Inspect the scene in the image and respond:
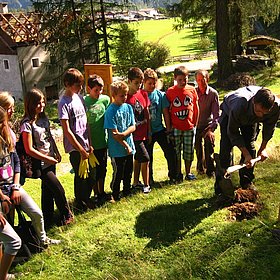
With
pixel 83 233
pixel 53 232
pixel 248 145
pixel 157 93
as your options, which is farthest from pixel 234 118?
pixel 53 232

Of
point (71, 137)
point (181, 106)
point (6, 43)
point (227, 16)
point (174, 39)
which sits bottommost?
point (71, 137)

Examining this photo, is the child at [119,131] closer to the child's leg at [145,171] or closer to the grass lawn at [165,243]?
the child's leg at [145,171]

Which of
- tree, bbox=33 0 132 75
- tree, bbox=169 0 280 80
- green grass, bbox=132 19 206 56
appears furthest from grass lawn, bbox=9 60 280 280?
green grass, bbox=132 19 206 56

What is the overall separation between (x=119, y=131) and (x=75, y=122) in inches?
25.8

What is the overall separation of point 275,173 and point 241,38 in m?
23.5

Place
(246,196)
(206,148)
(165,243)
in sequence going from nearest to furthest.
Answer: (165,243) < (246,196) < (206,148)

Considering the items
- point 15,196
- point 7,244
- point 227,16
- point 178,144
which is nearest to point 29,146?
point 15,196

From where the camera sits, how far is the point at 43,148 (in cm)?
491

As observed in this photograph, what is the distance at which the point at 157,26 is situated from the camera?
93.6m

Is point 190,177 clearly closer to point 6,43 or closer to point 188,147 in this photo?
point 188,147

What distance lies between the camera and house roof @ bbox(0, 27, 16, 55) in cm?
2985

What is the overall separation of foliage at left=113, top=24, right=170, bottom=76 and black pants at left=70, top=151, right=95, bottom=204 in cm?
2385

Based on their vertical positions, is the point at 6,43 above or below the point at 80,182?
above

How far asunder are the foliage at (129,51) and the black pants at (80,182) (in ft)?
78.3
